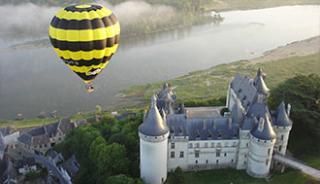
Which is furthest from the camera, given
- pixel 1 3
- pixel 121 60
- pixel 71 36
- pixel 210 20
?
pixel 1 3

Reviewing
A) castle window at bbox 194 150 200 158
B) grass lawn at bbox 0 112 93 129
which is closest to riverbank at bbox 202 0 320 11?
grass lawn at bbox 0 112 93 129

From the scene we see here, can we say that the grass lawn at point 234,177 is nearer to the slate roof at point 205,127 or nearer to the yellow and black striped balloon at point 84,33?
the slate roof at point 205,127

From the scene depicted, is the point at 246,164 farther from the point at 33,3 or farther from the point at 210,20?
the point at 33,3

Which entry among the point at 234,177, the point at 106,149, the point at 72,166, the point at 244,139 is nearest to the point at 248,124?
the point at 244,139

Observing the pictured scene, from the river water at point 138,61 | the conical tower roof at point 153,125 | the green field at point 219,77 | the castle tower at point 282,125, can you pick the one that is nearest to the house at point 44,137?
the river water at point 138,61

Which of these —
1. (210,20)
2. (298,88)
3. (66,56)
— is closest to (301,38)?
(210,20)

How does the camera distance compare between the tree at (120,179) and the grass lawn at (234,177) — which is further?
the grass lawn at (234,177)
